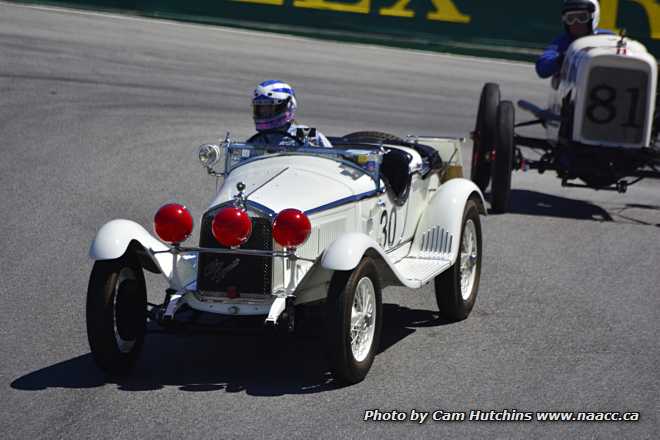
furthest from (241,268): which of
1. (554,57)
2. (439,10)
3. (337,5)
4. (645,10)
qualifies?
(645,10)

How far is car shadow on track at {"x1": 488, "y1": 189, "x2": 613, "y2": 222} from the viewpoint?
1186cm

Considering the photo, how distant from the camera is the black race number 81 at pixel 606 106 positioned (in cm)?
1155

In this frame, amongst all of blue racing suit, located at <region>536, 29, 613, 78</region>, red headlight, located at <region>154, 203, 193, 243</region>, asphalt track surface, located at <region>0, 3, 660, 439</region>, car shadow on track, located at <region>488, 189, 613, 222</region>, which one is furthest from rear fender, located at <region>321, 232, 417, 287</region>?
blue racing suit, located at <region>536, 29, 613, 78</region>

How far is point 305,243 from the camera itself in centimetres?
650

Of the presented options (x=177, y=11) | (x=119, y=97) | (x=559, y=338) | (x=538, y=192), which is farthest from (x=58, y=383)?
(x=177, y=11)

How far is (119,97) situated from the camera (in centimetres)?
1593

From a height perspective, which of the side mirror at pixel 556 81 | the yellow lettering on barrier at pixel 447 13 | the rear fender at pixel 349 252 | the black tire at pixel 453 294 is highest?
the yellow lettering on barrier at pixel 447 13

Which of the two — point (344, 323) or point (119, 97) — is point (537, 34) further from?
point (344, 323)

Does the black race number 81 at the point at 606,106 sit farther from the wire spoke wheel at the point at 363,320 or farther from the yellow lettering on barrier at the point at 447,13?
the yellow lettering on barrier at the point at 447,13

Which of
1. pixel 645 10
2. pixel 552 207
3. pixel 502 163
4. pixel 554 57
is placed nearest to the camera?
pixel 502 163

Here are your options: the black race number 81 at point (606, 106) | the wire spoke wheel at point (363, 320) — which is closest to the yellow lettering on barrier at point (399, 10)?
the black race number 81 at point (606, 106)

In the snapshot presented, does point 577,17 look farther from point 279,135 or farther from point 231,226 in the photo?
point 231,226

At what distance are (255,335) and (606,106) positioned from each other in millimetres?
6642

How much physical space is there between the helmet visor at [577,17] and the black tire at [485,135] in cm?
113
